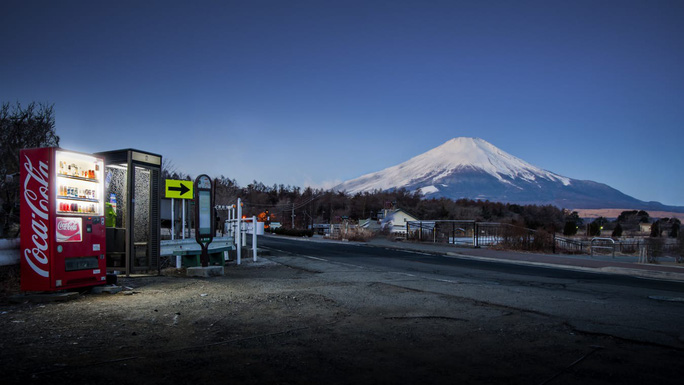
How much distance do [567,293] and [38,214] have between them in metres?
10.7

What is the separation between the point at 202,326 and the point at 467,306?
4468 millimetres

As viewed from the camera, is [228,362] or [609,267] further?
[609,267]

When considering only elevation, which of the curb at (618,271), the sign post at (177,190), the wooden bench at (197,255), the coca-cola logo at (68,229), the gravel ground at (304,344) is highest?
the sign post at (177,190)

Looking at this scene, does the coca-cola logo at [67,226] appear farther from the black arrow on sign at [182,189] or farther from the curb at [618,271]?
the curb at [618,271]

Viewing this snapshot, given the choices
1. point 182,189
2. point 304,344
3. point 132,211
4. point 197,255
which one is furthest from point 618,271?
point 132,211

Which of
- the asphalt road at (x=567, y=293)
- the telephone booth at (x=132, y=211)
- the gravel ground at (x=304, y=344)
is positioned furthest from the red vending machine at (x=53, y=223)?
the asphalt road at (x=567, y=293)

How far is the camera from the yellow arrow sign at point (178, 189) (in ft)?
49.7

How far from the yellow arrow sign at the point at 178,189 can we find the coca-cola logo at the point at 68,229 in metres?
6.00

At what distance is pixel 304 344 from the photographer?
18.1 ft

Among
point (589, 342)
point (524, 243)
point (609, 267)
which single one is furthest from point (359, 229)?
point (589, 342)

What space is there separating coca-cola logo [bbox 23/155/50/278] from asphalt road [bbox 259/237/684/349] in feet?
23.2

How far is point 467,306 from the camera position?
8.06 m

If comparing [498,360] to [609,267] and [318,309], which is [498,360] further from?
[609,267]

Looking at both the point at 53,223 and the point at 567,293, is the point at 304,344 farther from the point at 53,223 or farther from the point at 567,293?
the point at 567,293
